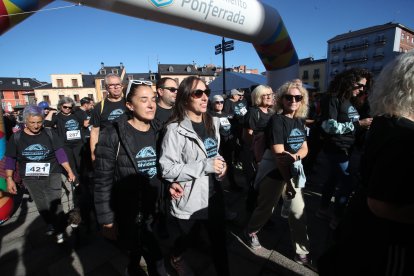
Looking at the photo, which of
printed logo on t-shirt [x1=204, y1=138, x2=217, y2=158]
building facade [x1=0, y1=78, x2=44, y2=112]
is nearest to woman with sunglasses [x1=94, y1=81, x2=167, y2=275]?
printed logo on t-shirt [x1=204, y1=138, x2=217, y2=158]

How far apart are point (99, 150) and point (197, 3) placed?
2.78m

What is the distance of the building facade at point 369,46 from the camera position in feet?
132

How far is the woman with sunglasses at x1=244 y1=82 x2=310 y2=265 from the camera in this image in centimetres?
214

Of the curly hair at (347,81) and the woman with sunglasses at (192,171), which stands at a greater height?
the curly hair at (347,81)

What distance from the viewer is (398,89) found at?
1.04 m

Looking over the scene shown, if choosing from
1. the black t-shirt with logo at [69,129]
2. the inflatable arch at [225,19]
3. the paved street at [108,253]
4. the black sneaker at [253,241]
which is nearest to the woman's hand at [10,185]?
the inflatable arch at [225,19]

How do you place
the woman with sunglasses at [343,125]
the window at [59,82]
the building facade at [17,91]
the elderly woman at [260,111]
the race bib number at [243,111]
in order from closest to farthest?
the woman with sunglasses at [343,125] → the elderly woman at [260,111] → the race bib number at [243,111] → the window at [59,82] → the building facade at [17,91]

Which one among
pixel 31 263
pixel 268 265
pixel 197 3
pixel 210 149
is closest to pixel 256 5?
pixel 197 3

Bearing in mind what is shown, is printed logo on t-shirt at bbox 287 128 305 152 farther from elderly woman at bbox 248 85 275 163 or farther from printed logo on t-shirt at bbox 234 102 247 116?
printed logo on t-shirt at bbox 234 102 247 116

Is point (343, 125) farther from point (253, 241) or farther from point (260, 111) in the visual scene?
point (253, 241)

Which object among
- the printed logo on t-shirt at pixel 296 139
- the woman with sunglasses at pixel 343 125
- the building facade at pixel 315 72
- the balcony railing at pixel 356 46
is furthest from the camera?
the building facade at pixel 315 72

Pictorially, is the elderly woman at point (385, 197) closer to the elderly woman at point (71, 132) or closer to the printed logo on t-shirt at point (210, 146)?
the printed logo on t-shirt at point (210, 146)

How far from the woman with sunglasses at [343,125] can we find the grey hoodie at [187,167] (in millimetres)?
1978

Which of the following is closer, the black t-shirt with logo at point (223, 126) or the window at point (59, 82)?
the black t-shirt with logo at point (223, 126)
